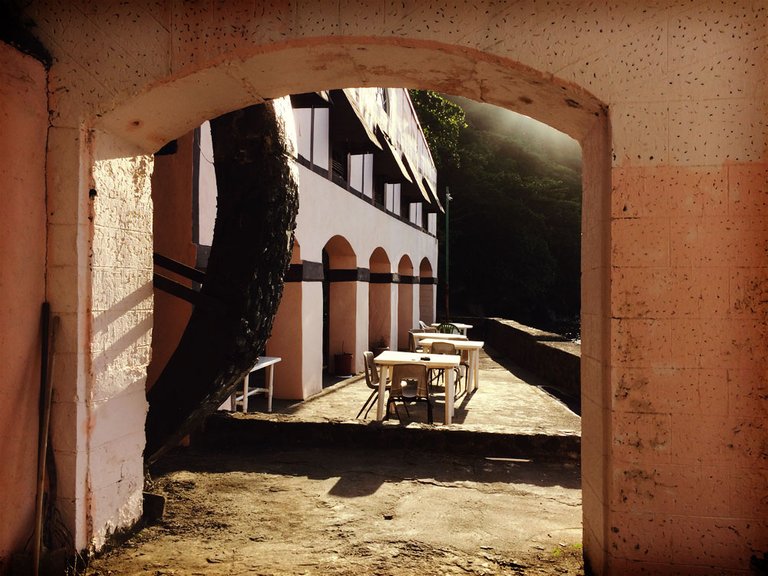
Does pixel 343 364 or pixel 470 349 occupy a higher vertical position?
pixel 470 349

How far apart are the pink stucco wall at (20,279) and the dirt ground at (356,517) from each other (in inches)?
23.1

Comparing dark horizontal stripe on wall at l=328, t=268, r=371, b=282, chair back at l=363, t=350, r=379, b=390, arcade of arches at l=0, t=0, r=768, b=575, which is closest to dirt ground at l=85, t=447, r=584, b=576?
arcade of arches at l=0, t=0, r=768, b=575

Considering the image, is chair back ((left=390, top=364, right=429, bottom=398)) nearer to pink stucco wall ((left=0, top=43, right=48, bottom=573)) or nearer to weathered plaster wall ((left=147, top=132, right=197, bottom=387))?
weathered plaster wall ((left=147, top=132, right=197, bottom=387))

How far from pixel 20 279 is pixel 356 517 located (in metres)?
2.52

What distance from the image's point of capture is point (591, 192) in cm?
308

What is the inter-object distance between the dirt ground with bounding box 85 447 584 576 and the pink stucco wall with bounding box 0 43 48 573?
59 centimetres

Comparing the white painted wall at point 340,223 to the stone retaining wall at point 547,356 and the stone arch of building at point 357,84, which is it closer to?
the stone retaining wall at point 547,356

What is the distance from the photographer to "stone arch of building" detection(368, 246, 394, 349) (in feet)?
46.8

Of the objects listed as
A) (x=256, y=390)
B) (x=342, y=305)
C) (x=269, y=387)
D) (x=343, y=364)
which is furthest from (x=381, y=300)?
(x=256, y=390)

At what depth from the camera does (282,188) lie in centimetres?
449

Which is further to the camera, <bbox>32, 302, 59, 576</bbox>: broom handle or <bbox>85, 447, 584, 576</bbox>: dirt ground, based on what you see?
<bbox>85, 447, 584, 576</bbox>: dirt ground

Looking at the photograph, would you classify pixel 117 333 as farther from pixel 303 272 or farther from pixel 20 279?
pixel 303 272

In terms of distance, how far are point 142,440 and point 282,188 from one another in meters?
2.07

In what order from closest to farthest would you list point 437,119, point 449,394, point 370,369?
point 449,394
point 370,369
point 437,119
